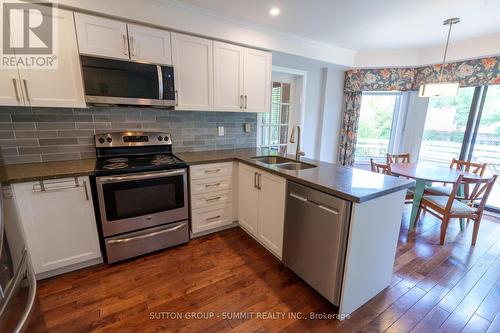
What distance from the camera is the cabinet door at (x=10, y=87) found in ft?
5.58

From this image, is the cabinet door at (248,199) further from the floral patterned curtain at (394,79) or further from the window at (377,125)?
the window at (377,125)

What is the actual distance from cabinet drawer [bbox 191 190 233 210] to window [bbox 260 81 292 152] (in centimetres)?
126

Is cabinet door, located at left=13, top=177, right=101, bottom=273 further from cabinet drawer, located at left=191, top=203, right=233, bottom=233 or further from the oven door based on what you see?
cabinet drawer, located at left=191, top=203, right=233, bottom=233

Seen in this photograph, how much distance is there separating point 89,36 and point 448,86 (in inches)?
141

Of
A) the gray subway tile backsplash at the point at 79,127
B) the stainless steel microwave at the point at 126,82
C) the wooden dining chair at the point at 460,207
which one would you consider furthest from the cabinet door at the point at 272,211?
the wooden dining chair at the point at 460,207

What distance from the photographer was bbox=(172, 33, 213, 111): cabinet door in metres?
2.32

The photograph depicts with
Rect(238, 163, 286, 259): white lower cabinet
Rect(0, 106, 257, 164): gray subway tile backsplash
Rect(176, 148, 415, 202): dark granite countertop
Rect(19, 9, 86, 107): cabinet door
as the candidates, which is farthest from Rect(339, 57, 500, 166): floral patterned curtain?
Rect(19, 9, 86, 107): cabinet door

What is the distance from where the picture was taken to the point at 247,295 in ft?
5.79

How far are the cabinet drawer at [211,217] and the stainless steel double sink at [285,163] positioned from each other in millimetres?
687

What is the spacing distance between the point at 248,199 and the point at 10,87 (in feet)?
7.25

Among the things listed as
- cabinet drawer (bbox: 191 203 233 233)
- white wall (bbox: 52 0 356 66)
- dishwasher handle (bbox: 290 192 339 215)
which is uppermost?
white wall (bbox: 52 0 356 66)

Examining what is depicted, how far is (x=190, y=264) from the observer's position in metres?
2.11

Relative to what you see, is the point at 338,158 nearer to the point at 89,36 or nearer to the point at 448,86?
the point at 448,86

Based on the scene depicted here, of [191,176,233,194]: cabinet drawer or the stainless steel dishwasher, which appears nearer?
the stainless steel dishwasher
